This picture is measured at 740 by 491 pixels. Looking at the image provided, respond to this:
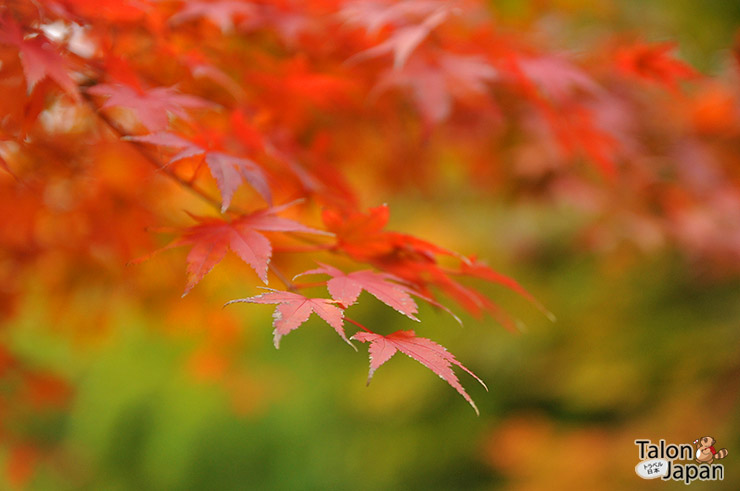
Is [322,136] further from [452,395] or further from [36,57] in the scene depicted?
[452,395]

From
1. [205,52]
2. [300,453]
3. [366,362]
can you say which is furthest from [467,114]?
[300,453]

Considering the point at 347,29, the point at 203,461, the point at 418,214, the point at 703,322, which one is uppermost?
the point at 418,214

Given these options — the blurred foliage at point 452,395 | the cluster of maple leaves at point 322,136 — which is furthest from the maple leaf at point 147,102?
the blurred foliage at point 452,395

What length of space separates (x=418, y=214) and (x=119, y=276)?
Result: 50.5 inches

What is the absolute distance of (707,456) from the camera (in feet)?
4.15

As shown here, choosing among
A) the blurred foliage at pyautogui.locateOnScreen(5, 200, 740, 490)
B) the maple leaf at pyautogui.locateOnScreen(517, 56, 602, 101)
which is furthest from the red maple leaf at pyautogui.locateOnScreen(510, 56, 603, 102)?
the blurred foliage at pyautogui.locateOnScreen(5, 200, 740, 490)

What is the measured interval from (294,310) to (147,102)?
31 cm

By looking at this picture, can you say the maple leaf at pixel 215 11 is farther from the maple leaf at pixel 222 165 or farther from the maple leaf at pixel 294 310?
the maple leaf at pixel 294 310

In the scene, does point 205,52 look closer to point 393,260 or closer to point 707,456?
point 393,260

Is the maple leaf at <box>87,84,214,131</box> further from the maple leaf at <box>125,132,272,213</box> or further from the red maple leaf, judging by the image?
the red maple leaf

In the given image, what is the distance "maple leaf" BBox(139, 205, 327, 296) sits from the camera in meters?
0.52

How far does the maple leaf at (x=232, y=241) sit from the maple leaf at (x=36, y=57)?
172 mm

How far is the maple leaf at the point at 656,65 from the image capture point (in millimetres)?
855

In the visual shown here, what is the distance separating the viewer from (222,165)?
594mm
